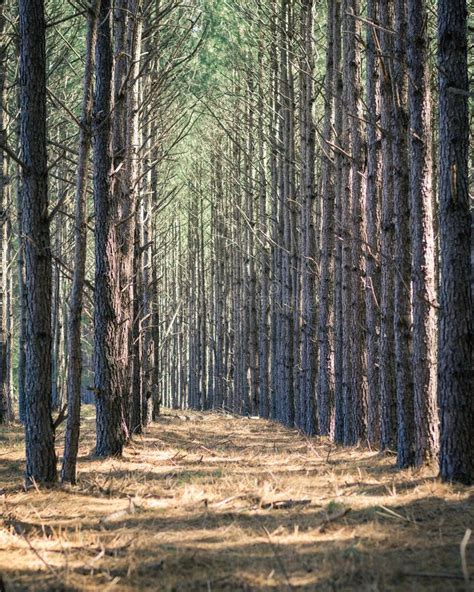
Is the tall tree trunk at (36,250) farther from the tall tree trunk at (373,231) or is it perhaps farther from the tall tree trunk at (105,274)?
the tall tree trunk at (373,231)

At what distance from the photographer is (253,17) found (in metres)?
14.2

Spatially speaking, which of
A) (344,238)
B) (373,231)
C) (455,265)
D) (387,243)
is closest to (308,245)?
(344,238)

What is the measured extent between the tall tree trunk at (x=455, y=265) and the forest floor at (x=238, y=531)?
0.36m

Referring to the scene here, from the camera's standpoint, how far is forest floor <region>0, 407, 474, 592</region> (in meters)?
3.06

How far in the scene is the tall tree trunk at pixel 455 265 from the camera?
502cm

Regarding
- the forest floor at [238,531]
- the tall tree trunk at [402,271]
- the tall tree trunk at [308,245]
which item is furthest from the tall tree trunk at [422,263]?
the tall tree trunk at [308,245]

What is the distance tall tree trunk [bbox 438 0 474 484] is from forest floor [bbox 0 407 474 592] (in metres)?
0.36

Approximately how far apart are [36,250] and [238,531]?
9.60ft

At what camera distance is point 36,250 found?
18.5ft

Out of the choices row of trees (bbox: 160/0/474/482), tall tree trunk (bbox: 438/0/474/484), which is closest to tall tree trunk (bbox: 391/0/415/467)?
row of trees (bbox: 160/0/474/482)

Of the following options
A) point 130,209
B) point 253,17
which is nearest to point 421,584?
point 130,209

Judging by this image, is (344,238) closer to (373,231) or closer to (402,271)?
(373,231)

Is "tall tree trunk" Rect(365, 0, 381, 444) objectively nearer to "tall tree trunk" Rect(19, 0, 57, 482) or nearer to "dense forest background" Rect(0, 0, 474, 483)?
"dense forest background" Rect(0, 0, 474, 483)

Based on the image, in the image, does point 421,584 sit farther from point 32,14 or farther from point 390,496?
point 32,14
